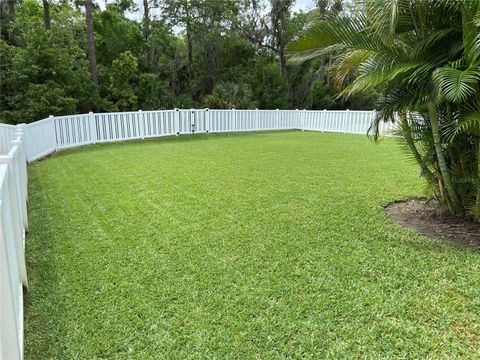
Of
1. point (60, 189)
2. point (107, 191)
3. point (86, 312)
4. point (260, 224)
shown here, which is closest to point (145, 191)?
point (107, 191)

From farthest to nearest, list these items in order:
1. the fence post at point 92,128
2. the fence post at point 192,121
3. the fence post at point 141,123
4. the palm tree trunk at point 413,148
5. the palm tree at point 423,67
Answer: the fence post at point 192,121, the fence post at point 141,123, the fence post at point 92,128, the palm tree trunk at point 413,148, the palm tree at point 423,67

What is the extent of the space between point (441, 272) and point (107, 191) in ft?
14.8

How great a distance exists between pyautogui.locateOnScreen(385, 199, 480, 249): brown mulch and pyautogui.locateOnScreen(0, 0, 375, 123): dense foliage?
11.3 m

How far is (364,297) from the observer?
2.55 m

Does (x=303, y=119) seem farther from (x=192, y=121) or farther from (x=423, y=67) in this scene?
(x=423, y=67)

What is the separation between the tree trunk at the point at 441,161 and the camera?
3600 millimetres

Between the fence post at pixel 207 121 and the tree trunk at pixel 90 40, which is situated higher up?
the tree trunk at pixel 90 40

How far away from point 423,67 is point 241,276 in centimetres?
249

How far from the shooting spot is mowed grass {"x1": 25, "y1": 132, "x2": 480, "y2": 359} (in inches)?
84.4

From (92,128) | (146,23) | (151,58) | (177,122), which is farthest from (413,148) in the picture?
(146,23)

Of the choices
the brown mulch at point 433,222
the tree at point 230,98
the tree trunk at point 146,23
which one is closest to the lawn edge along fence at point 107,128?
the brown mulch at point 433,222

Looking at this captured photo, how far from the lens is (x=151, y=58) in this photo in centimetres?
1931

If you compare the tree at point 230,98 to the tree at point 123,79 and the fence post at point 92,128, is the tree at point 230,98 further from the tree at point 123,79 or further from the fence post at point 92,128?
the fence post at point 92,128

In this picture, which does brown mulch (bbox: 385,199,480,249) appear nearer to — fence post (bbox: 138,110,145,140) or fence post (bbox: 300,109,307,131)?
fence post (bbox: 138,110,145,140)
